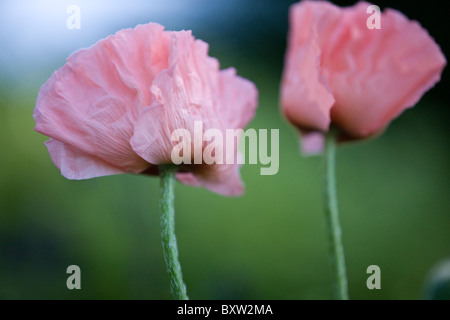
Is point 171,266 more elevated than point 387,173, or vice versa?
point 387,173

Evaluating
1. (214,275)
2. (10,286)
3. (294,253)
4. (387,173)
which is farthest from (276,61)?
(10,286)

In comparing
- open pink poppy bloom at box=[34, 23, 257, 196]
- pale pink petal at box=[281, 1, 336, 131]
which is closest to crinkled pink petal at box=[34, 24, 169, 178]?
open pink poppy bloom at box=[34, 23, 257, 196]

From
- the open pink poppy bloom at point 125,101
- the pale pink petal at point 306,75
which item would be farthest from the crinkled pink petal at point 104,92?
the pale pink petal at point 306,75

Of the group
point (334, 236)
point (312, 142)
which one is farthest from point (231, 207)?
point (334, 236)

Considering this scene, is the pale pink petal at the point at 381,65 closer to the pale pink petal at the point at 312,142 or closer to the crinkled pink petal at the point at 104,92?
the pale pink petal at the point at 312,142

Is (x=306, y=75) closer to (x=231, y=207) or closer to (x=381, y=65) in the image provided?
(x=381, y=65)
